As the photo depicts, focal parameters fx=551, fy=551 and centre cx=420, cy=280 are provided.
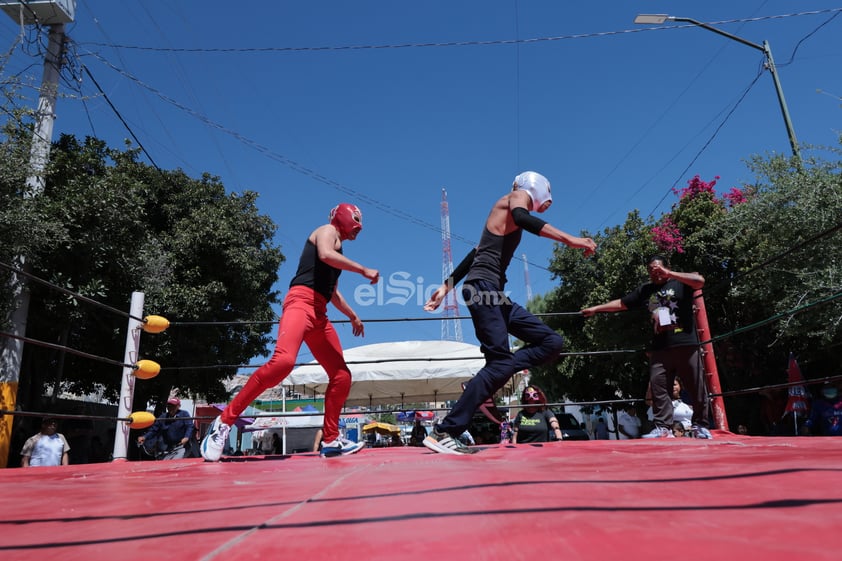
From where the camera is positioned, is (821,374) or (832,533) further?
(821,374)

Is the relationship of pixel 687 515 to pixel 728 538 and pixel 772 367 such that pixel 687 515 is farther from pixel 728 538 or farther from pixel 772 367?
pixel 772 367

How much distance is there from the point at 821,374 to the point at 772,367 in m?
0.91

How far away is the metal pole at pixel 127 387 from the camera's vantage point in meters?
3.84

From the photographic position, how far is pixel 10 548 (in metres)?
1.02

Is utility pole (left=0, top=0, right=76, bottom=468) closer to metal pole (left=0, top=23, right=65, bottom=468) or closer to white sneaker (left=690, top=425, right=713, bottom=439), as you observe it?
metal pole (left=0, top=23, right=65, bottom=468)

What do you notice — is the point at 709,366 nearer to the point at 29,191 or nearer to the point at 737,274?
the point at 737,274

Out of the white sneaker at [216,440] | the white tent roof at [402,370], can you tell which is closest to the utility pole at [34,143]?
the white tent roof at [402,370]

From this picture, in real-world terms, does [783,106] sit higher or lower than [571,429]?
higher

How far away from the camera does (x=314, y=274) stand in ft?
10.9

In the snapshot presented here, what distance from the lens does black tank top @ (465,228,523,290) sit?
9.90ft

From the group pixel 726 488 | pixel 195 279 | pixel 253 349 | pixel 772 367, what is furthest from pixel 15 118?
pixel 772 367

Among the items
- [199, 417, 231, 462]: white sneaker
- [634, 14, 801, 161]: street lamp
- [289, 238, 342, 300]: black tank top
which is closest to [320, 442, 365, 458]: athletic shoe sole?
[199, 417, 231, 462]: white sneaker

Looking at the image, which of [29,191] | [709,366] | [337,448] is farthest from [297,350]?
[29,191]

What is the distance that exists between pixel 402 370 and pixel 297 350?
715cm
